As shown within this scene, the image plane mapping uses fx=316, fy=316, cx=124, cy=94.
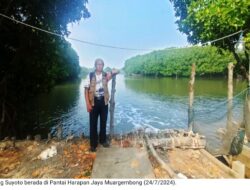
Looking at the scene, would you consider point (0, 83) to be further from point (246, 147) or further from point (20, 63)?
point (246, 147)

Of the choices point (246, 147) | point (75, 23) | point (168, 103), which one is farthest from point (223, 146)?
point (168, 103)

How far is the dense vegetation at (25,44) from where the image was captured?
8.88 meters

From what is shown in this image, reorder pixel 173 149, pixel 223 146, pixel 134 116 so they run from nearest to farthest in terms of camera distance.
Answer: pixel 173 149
pixel 223 146
pixel 134 116

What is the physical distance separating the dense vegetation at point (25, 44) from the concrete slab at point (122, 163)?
462 cm

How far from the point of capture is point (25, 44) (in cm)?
963

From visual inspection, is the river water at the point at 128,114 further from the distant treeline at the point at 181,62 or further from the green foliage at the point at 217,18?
the distant treeline at the point at 181,62

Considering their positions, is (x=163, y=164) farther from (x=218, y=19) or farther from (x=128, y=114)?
(x=128, y=114)

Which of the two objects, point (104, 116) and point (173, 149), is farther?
point (173, 149)

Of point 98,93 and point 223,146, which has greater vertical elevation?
point 98,93

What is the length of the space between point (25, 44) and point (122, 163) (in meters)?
6.01

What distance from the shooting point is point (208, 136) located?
39.2ft

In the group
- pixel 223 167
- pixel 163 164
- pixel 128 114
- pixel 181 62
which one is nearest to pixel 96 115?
pixel 163 164

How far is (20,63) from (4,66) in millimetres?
507

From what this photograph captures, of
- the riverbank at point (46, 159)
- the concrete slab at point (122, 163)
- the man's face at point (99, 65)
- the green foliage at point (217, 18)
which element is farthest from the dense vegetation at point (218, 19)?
the riverbank at point (46, 159)
